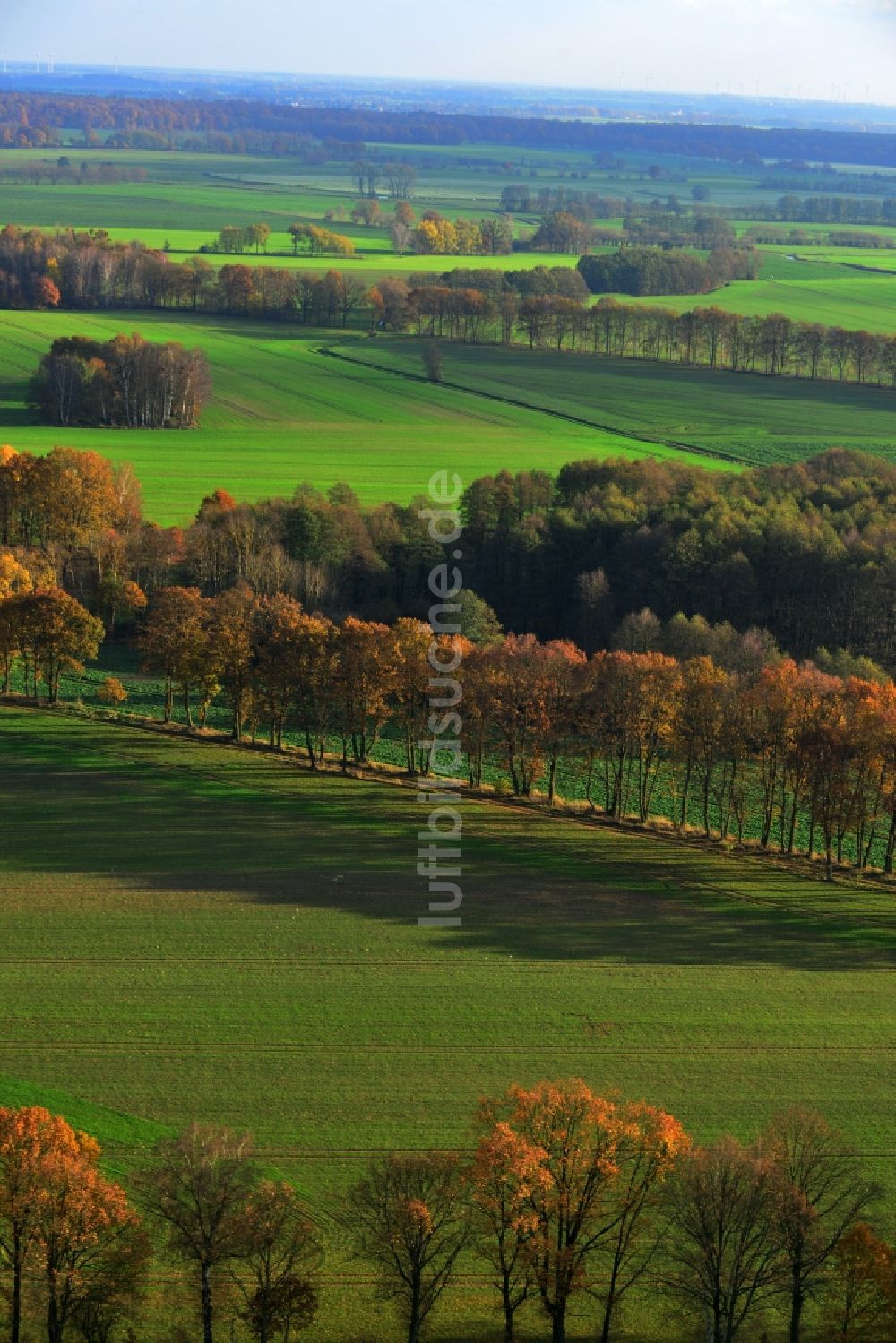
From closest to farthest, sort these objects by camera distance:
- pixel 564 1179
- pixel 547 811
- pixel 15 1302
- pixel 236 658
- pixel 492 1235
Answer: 1. pixel 15 1302
2. pixel 564 1179
3. pixel 492 1235
4. pixel 547 811
5. pixel 236 658

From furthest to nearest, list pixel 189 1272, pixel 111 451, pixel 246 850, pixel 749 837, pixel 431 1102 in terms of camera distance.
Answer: pixel 111 451 → pixel 749 837 → pixel 246 850 → pixel 431 1102 → pixel 189 1272

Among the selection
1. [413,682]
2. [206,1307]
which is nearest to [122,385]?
[413,682]

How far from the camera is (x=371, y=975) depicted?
41.1 meters

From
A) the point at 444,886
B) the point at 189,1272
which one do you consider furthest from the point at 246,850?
the point at 189,1272

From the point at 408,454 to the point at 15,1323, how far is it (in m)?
79.8

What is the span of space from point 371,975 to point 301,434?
71.1 m

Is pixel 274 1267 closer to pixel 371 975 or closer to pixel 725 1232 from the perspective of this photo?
pixel 725 1232

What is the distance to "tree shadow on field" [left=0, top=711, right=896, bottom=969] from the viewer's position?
144ft

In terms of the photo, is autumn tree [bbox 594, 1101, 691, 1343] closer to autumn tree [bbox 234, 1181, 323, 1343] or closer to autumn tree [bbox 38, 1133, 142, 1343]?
autumn tree [bbox 234, 1181, 323, 1343]

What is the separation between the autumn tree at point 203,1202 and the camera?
27.7 meters

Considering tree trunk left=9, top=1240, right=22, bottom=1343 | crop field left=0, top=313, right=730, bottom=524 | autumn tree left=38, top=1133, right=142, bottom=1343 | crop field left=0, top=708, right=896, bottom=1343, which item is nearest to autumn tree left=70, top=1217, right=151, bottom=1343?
autumn tree left=38, top=1133, right=142, bottom=1343

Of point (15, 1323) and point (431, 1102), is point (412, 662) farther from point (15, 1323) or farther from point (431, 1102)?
point (15, 1323)

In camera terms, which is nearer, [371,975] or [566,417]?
[371,975]

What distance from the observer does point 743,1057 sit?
123 ft
